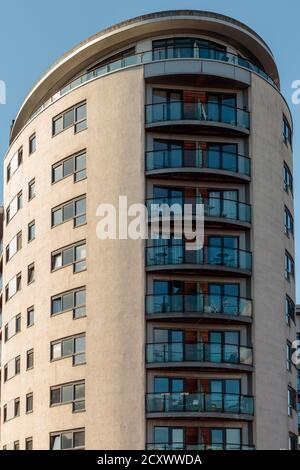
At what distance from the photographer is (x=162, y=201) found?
52.9 meters

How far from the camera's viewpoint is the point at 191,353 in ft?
166

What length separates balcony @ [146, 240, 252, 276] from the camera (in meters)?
51.3

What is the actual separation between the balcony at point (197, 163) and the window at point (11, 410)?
56.1ft

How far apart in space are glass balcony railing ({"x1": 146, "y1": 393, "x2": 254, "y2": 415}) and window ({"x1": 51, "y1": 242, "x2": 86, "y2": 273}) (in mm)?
8669

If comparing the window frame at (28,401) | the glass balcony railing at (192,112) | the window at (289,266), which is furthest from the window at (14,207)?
the window at (289,266)

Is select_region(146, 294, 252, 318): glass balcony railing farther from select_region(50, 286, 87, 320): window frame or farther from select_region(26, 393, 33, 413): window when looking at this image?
select_region(26, 393, 33, 413): window

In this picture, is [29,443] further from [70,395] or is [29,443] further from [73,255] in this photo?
[73,255]

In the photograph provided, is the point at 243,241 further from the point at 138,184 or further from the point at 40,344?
the point at 40,344

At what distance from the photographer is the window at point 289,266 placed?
57.4 metres

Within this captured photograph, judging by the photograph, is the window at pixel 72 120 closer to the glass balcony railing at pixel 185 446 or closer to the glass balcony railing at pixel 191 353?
the glass balcony railing at pixel 191 353

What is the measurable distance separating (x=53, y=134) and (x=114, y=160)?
605 cm

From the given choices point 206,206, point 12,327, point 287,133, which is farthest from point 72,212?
point 287,133

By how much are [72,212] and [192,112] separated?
8.90 metres
